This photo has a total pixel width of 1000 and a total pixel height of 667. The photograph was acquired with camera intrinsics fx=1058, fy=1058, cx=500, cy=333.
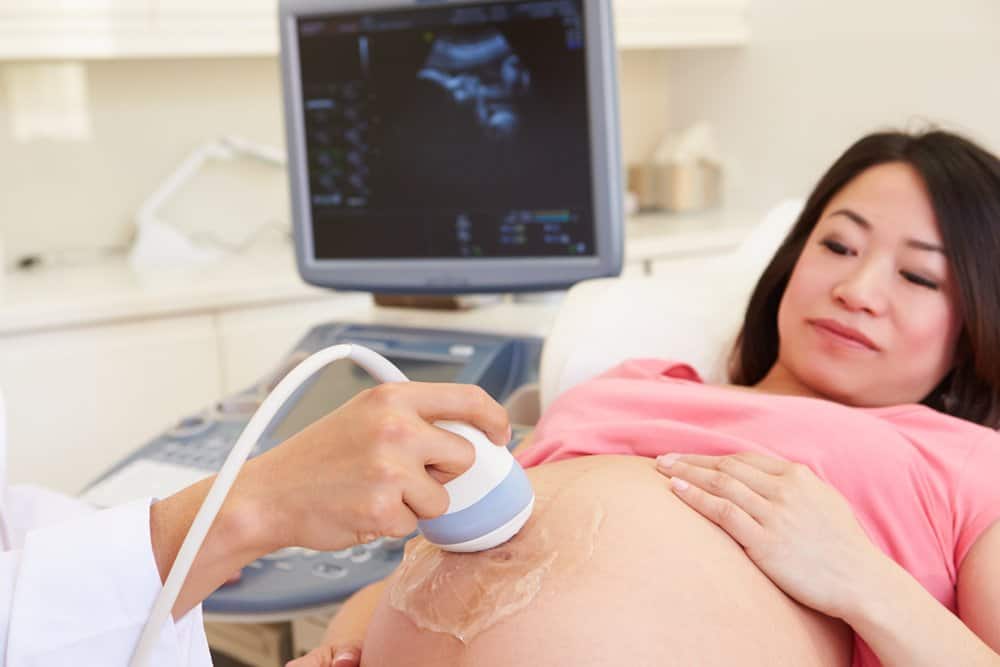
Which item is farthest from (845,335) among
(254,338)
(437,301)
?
(254,338)

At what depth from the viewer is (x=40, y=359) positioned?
7.22 feet

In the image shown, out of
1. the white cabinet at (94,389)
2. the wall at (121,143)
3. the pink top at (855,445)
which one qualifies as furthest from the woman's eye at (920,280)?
the wall at (121,143)

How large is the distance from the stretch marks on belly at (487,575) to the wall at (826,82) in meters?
1.76

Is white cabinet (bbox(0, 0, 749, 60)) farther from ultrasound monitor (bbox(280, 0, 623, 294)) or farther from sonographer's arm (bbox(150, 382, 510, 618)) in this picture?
sonographer's arm (bbox(150, 382, 510, 618))

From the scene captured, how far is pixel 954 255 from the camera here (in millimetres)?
1229

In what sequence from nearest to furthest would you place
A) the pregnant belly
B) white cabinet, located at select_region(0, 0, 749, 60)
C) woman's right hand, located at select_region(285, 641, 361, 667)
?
the pregnant belly, woman's right hand, located at select_region(285, 641, 361, 667), white cabinet, located at select_region(0, 0, 749, 60)

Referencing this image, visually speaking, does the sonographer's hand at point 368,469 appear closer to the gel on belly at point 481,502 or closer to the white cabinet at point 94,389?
the gel on belly at point 481,502

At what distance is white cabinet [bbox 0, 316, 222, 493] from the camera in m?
2.20

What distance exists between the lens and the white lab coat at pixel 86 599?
766 millimetres

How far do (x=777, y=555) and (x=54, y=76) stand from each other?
237 cm

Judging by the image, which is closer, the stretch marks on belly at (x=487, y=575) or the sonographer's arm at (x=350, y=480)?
the sonographer's arm at (x=350, y=480)

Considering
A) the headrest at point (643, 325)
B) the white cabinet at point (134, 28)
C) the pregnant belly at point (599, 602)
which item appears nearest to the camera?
the pregnant belly at point (599, 602)

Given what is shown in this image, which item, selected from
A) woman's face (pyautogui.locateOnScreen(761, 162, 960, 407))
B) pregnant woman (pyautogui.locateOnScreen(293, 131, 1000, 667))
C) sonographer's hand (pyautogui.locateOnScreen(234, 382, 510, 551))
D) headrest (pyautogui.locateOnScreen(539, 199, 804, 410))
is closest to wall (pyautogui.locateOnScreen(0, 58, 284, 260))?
headrest (pyautogui.locateOnScreen(539, 199, 804, 410))

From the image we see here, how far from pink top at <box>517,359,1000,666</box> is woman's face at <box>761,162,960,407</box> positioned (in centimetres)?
6
